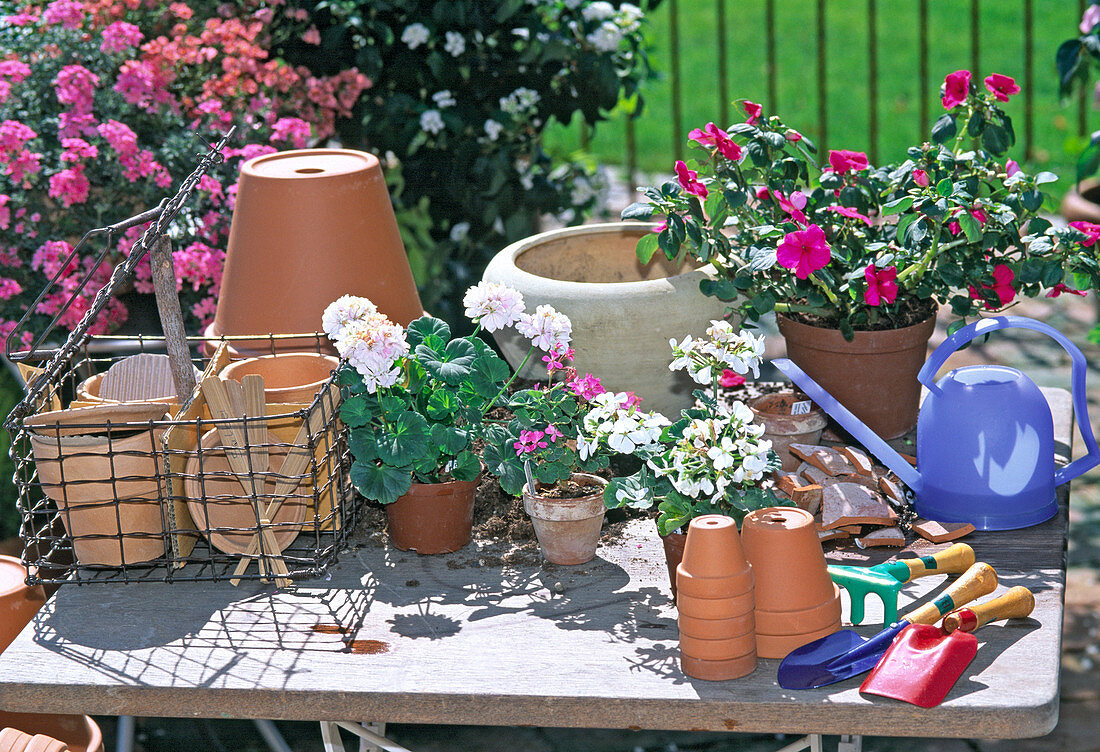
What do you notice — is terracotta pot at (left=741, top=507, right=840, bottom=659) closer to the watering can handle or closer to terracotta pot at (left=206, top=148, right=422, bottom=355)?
the watering can handle

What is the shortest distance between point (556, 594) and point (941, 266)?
0.75 metres

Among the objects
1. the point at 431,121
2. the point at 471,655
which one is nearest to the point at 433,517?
the point at 471,655

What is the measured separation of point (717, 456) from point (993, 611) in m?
0.36

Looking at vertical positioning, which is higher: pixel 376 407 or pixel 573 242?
pixel 573 242

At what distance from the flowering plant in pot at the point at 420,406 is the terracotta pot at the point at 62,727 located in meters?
0.54

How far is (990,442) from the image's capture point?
5.13 feet

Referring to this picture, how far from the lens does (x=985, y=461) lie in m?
1.57

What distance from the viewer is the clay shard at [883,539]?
155 cm

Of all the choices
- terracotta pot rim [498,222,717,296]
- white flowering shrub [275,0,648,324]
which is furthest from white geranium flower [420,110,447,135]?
terracotta pot rim [498,222,717,296]

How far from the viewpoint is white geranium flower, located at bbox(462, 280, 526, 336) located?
1547 millimetres

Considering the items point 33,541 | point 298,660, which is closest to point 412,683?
point 298,660

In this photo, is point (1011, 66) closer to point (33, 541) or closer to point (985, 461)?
point (985, 461)

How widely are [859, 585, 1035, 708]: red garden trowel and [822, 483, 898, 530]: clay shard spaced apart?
0.23 metres

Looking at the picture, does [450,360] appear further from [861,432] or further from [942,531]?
[942,531]
